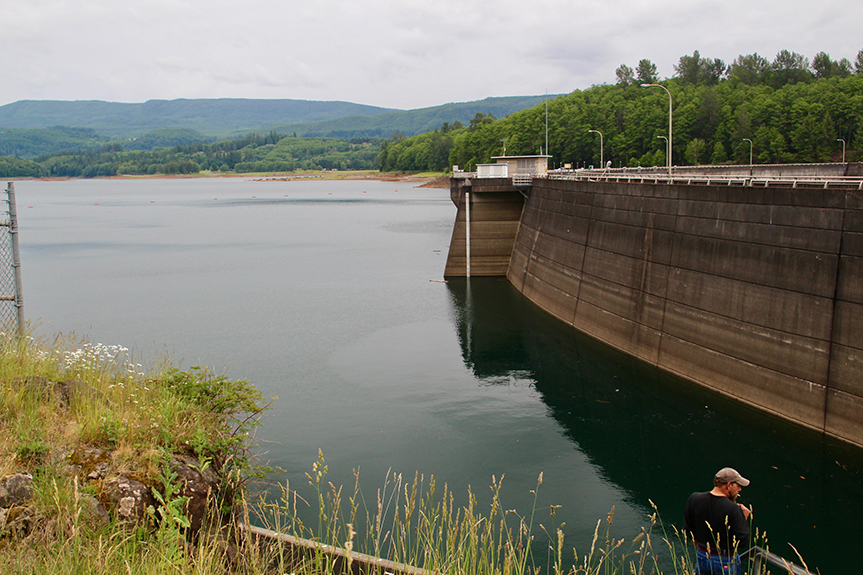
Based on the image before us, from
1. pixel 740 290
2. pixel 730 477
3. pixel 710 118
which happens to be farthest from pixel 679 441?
pixel 710 118

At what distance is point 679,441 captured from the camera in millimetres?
18953

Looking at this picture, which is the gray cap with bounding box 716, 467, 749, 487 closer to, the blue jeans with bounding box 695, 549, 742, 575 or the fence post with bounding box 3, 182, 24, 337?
the blue jeans with bounding box 695, 549, 742, 575

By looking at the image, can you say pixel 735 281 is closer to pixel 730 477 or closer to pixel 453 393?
pixel 453 393

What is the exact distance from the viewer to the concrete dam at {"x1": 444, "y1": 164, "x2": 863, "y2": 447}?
1722 centimetres

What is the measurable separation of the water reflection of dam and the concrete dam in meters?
0.73

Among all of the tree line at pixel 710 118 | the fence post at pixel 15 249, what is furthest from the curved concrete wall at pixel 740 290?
the tree line at pixel 710 118

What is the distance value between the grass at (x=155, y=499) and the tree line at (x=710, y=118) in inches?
2313

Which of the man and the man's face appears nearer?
the man

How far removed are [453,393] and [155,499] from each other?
56.0 feet

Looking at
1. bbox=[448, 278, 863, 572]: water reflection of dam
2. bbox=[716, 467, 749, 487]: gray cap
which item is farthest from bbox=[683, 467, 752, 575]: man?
bbox=[448, 278, 863, 572]: water reflection of dam

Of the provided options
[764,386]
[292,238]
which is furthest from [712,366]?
[292,238]

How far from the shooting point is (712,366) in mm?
21516

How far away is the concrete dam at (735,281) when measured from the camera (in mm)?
17219

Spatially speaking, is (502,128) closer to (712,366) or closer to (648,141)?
(648,141)
